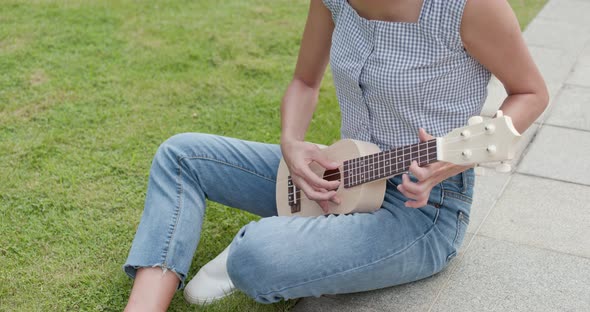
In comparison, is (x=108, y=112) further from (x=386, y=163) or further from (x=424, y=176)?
(x=424, y=176)

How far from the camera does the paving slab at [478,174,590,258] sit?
2691 mm

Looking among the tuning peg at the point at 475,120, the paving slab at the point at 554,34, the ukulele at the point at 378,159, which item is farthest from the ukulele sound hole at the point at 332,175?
the paving slab at the point at 554,34

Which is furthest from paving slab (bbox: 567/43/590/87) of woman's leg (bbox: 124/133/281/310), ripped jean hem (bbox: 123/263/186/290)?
ripped jean hem (bbox: 123/263/186/290)

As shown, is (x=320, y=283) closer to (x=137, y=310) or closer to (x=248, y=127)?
(x=137, y=310)

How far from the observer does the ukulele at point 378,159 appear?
178 centimetres

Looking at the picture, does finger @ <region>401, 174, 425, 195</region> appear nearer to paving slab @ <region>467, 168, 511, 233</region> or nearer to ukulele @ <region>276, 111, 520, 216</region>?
ukulele @ <region>276, 111, 520, 216</region>

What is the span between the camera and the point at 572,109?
3.84m

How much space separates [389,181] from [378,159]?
0.62 ft

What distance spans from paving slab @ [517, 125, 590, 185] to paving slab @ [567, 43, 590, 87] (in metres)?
0.73

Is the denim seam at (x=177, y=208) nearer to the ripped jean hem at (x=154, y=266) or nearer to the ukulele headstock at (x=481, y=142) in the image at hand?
the ripped jean hem at (x=154, y=266)

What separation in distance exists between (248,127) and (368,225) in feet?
5.44

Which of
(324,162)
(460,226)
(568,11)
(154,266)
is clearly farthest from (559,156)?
(568,11)

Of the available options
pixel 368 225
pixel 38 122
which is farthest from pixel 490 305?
pixel 38 122

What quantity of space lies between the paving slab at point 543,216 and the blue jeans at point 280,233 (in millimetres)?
494
